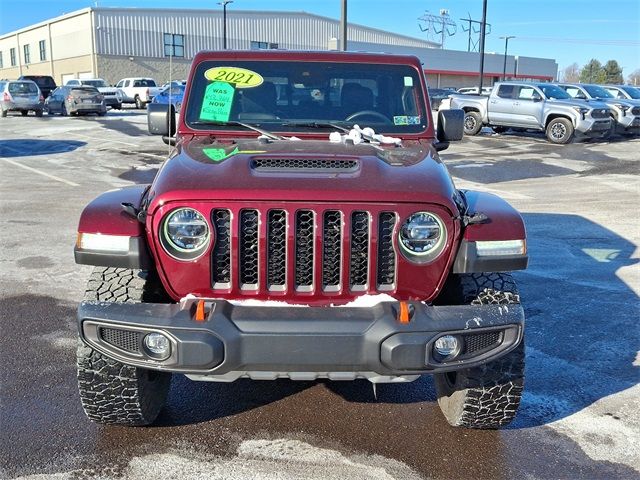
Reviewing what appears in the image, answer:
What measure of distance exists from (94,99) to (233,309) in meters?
27.7

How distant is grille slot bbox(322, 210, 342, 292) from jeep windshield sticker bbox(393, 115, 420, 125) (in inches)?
62.3

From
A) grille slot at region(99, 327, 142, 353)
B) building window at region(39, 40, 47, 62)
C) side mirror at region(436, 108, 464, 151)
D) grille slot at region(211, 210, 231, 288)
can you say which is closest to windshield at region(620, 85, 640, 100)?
side mirror at region(436, 108, 464, 151)

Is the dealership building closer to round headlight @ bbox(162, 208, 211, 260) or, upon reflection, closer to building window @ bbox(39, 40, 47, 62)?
building window @ bbox(39, 40, 47, 62)

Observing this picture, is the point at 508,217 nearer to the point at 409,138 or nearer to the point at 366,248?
the point at 366,248

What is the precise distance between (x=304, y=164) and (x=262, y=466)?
59.2 inches

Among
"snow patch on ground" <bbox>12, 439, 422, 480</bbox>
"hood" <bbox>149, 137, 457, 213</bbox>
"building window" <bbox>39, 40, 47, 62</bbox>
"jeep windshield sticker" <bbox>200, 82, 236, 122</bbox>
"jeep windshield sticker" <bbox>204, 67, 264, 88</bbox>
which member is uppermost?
"building window" <bbox>39, 40, 47, 62</bbox>

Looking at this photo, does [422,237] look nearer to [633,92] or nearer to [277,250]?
[277,250]

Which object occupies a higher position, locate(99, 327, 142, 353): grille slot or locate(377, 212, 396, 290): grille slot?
locate(377, 212, 396, 290): grille slot

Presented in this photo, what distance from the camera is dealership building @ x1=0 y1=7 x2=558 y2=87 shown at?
50.1 meters

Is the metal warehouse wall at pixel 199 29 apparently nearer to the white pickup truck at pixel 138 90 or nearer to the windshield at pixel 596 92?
the white pickup truck at pixel 138 90

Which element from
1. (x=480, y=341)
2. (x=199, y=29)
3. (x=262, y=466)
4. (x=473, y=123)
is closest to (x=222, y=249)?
(x=262, y=466)

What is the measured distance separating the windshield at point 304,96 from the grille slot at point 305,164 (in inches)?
34.2

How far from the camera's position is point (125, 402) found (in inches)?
127

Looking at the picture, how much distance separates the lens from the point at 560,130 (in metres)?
19.7
